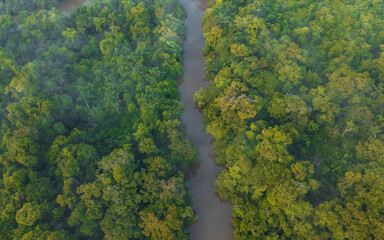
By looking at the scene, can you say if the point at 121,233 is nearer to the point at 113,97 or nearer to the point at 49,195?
the point at 49,195

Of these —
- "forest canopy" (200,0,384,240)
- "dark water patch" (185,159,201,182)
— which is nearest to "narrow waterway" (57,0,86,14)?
"forest canopy" (200,0,384,240)

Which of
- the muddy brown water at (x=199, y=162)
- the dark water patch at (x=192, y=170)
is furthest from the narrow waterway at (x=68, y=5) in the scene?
the dark water patch at (x=192, y=170)

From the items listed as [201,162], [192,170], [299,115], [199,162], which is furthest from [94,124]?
[299,115]

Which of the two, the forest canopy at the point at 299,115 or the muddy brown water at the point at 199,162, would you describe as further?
the muddy brown water at the point at 199,162

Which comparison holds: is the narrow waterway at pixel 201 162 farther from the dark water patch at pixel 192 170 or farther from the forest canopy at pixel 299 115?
the forest canopy at pixel 299 115

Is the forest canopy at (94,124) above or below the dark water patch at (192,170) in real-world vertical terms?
above

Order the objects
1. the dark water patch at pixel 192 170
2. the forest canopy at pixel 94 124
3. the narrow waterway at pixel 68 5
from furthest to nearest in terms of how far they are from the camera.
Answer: the narrow waterway at pixel 68 5 < the dark water patch at pixel 192 170 < the forest canopy at pixel 94 124

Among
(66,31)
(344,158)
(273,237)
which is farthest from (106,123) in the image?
(344,158)
